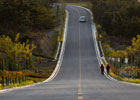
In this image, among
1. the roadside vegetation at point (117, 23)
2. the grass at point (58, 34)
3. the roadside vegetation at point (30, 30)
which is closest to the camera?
the roadside vegetation at point (30, 30)

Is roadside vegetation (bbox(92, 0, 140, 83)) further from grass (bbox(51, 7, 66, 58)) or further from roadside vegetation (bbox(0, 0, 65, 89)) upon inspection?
roadside vegetation (bbox(0, 0, 65, 89))

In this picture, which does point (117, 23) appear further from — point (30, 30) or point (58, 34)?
point (30, 30)

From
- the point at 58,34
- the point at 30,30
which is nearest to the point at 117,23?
the point at 58,34

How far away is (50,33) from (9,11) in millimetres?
21559

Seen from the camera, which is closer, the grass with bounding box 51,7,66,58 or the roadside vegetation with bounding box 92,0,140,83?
the grass with bounding box 51,7,66,58

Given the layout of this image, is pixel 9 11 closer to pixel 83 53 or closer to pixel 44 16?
pixel 44 16

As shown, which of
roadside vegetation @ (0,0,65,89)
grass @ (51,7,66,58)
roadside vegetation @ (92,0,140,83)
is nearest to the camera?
roadside vegetation @ (0,0,65,89)

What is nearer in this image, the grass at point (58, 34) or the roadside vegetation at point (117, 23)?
the grass at point (58, 34)

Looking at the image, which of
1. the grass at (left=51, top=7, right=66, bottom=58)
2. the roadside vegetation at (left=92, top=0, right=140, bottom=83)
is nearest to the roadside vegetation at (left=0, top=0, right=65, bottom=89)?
the grass at (left=51, top=7, right=66, bottom=58)

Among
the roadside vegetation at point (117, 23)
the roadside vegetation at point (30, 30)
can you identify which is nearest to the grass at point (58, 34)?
the roadside vegetation at point (30, 30)

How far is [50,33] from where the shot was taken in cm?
8406

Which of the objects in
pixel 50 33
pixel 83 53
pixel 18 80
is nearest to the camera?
pixel 18 80

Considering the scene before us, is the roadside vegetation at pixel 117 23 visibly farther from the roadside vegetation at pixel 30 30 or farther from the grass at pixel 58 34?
the roadside vegetation at pixel 30 30

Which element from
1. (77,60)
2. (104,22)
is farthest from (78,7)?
(77,60)
